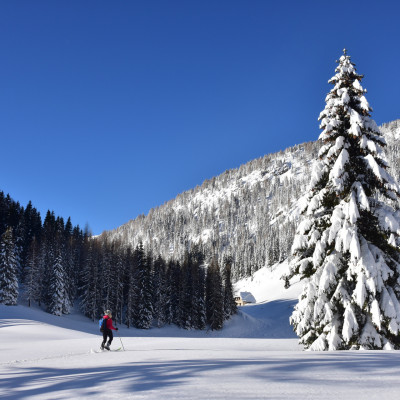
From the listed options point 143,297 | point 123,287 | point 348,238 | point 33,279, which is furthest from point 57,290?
point 348,238

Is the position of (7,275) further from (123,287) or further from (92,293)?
(123,287)

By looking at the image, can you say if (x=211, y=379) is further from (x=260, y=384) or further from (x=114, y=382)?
(x=114, y=382)

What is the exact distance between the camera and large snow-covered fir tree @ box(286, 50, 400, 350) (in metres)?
12.5

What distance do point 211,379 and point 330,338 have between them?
854cm

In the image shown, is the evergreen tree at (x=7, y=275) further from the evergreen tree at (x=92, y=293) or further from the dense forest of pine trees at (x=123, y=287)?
the evergreen tree at (x=92, y=293)

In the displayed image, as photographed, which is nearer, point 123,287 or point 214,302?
point 214,302

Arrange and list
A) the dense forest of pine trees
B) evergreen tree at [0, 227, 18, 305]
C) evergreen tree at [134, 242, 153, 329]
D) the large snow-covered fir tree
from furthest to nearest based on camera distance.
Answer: evergreen tree at [134, 242, 153, 329], the dense forest of pine trees, evergreen tree at [0, 227, 18, 305], the large snow-covered fir tree

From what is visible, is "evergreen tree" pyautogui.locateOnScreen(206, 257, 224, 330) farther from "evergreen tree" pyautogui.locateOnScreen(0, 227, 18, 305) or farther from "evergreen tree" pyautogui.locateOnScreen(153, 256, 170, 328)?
"evergreen tree" pyautogui.locateOnScreen(0, 227, 18, 305)

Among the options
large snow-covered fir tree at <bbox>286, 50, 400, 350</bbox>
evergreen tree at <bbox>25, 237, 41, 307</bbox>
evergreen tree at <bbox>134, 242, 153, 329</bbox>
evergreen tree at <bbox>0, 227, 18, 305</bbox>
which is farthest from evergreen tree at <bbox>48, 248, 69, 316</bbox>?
large snow-covered fir tree at <bbox>286, 50, 400, 350</bbox>

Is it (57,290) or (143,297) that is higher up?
(57,290)

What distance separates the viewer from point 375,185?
14.2 m

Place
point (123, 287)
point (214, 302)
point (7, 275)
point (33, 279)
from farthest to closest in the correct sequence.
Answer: point (123, 287) < point (214, 302) < point (33, 279) < point (7, 275)

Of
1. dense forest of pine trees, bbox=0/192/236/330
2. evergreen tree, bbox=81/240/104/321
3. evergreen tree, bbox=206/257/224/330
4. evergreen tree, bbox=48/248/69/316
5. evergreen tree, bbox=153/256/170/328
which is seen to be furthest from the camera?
evergreen tree, bbox=206/257/224/330

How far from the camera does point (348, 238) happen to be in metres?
12.9
